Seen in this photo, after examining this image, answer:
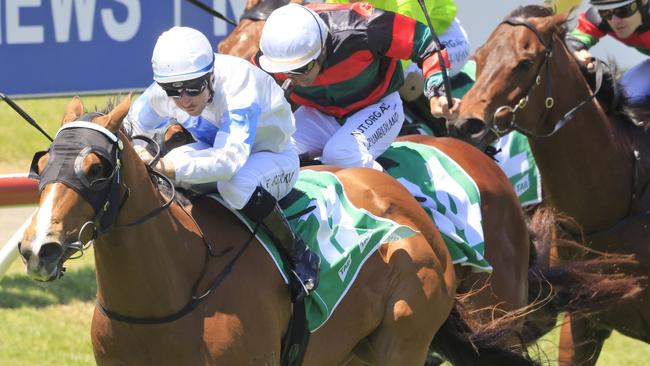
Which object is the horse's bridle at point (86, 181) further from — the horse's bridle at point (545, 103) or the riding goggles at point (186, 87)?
the horse's bridle at point (545, 103)

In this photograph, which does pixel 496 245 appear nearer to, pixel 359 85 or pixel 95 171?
pixel 359 85

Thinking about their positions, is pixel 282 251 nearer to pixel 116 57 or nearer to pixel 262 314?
pixel 262 314

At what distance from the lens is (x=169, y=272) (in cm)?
449

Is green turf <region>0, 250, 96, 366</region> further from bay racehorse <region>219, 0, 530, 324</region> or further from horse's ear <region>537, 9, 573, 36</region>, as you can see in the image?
horse's ear <region>537, 9, 573, 36</region>

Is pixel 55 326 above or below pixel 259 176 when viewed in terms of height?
below

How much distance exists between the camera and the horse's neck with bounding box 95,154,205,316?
435cm

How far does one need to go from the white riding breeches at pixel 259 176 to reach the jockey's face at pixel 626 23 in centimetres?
226

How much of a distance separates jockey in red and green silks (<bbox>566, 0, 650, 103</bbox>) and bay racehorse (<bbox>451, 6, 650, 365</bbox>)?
205 mm

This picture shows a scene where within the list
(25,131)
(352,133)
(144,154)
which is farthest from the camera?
(25,131)

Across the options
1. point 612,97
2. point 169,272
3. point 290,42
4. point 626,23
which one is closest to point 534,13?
point 626,23

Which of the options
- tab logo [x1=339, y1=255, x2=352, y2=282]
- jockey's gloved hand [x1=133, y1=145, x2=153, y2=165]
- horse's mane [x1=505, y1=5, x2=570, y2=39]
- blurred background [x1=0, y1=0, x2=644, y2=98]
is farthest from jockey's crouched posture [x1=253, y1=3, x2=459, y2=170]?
blurred background [x1=0, y1=0, x2=644, y2=98]

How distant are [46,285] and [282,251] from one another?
4244 mm

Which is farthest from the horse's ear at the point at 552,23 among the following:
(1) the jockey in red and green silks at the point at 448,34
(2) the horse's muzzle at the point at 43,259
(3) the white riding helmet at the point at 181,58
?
(2) the horse's muzzle at the point at 43,259

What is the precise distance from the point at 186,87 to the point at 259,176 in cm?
43
